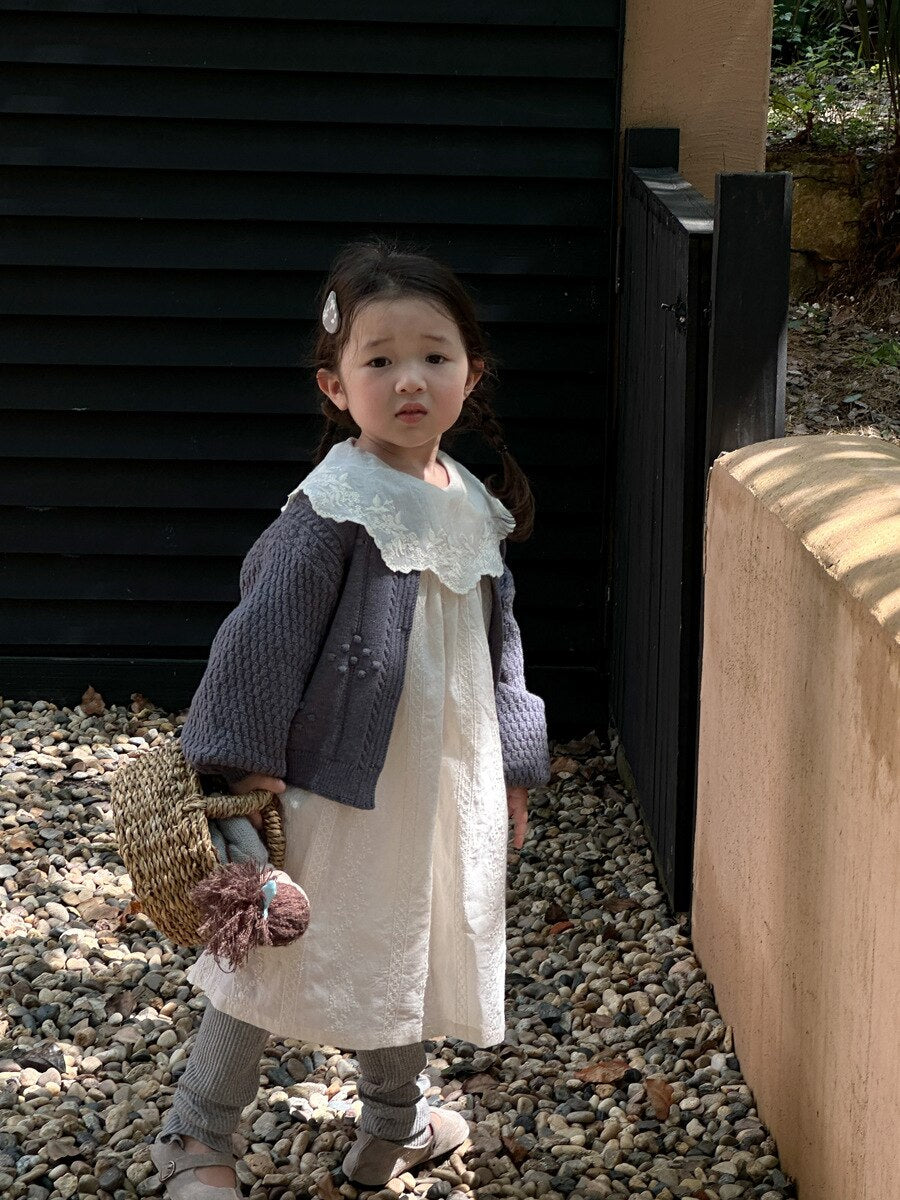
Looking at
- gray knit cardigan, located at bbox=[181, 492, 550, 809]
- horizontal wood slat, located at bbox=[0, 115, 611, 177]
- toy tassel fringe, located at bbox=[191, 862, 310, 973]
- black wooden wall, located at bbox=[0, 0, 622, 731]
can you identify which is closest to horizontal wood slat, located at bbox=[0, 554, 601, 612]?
black wooden wall, located at bbox=[0, 0, 622, 731]

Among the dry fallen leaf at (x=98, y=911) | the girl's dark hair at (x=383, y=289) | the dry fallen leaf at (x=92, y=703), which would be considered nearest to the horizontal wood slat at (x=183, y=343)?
the dry fallen leaf at (x=92, y=703)

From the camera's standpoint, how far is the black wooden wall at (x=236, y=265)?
156 inches

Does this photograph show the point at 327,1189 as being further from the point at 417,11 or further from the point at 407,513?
the point at 417,11

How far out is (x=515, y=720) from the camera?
92.9 inches

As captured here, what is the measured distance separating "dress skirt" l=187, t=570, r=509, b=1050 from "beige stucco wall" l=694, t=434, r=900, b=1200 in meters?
0.48

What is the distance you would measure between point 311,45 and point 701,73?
105 cm

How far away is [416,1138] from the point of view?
239 cm

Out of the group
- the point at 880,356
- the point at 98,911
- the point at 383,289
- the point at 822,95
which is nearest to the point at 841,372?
the point at 880,356

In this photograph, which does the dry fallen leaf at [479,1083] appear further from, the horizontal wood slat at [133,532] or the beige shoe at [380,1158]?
the horizontal wood slat at [133,532]

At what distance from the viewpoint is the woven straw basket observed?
1.96m

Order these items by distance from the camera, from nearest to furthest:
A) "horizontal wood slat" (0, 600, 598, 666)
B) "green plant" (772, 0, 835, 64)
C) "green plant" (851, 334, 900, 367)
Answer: "horizontal wood slat" (0, 600, 598, 666) < "green plant" (851, 334, 900, 367) < "green plant" (772, 0, 835, 64)

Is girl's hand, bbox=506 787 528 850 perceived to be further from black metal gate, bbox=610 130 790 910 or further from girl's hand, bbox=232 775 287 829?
black metal gate, bbox=610 130 790 910

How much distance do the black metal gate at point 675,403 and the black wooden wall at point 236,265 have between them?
20cm

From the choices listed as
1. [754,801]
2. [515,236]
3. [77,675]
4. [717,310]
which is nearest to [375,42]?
[515,236]
